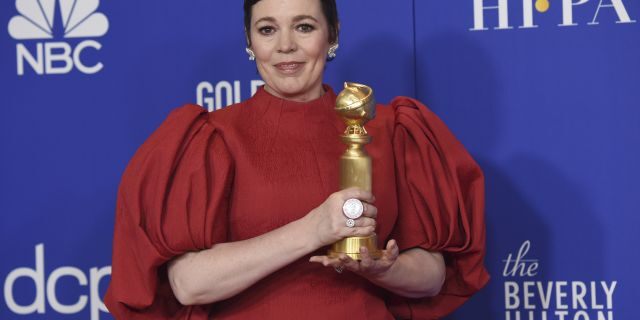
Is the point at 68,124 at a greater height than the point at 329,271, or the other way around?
the point at 68,124

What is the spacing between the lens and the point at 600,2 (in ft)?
7.93

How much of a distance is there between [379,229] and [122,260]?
48cm

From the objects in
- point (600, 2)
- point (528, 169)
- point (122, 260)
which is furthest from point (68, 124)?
point (600, 2)

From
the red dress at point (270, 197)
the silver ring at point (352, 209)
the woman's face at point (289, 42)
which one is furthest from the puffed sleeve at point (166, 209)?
the silver ring at point (352, 209)

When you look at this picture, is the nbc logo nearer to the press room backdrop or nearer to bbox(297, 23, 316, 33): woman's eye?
the press room backdrop

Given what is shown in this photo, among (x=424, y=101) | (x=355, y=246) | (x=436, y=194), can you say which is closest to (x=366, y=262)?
(x=355, y=246)

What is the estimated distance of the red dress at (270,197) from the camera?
1768 millimetres

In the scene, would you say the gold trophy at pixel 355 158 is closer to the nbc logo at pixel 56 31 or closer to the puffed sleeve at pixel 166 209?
the puffed sleeve at pixel 166 209

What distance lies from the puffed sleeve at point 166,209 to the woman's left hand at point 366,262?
24cm

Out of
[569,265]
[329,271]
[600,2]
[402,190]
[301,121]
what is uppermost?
[600,2]

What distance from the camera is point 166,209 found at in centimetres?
177

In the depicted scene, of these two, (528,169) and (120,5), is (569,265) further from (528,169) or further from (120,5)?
(120,5)

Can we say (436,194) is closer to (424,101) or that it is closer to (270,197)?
(270,197)

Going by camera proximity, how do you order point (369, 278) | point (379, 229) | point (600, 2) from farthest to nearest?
A: point (600, 2), point (379, 229), point (369, 278)
